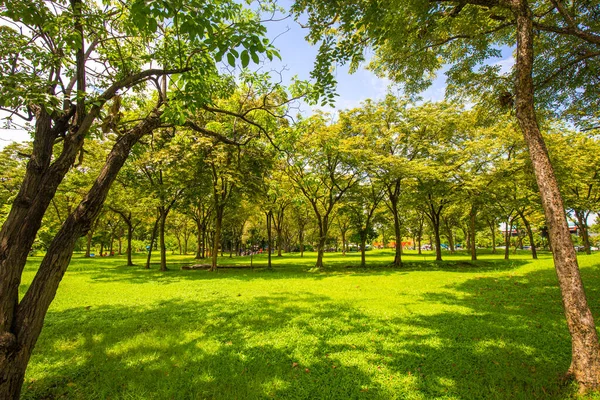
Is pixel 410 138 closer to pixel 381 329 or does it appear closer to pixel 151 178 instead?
→ pixel 381 329

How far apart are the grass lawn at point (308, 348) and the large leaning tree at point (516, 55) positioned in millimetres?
1395

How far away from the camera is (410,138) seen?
21047mm

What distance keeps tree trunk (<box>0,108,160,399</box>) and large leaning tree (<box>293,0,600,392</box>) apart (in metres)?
4.38

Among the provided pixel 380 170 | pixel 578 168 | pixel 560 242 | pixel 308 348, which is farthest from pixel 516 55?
pixel 578 168

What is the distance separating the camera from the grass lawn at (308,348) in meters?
4.00

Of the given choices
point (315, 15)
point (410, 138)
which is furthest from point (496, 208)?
point (315, 15)

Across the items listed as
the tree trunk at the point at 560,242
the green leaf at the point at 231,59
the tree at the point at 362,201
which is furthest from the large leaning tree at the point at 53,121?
the tree at the point at 362,201

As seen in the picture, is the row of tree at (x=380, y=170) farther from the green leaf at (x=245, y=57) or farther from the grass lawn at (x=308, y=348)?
the green leaf at (x=245, y=57)

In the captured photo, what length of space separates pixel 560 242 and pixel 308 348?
15.3ft

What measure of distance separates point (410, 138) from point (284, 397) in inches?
828

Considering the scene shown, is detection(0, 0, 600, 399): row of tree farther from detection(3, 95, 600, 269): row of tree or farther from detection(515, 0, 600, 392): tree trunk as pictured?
detection(3, 95, 600, 269): row of tree

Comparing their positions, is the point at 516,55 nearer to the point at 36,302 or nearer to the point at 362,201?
the point at 36,302

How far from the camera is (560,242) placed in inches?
148

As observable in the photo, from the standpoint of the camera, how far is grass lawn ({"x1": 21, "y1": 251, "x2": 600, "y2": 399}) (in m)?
4.00
